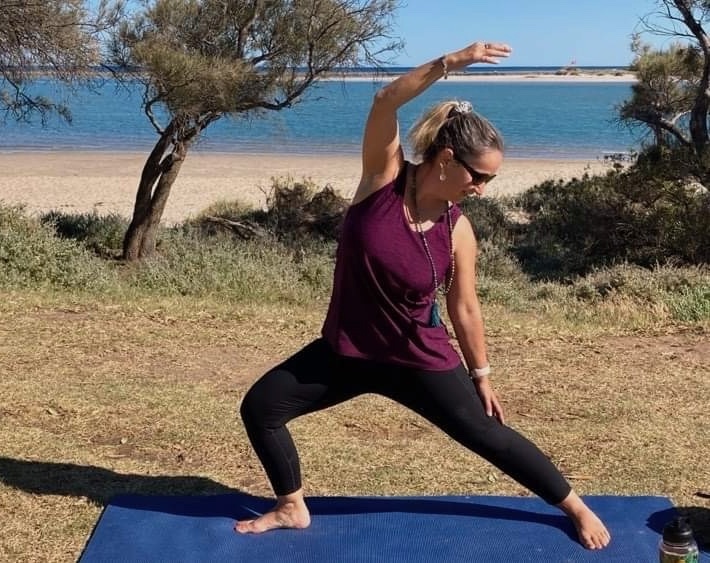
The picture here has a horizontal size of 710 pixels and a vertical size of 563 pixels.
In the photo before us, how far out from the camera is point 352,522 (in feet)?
12.3

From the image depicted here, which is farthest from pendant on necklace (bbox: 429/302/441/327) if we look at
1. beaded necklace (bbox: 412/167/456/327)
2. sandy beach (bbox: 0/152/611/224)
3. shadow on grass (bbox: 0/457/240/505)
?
sandy beach (bbox: 0/152/611/224)

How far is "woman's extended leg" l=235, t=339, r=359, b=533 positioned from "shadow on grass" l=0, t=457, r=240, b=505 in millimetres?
850

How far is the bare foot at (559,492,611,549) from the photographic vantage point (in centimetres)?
352

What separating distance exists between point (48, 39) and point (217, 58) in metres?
2.04

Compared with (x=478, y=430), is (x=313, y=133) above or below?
below

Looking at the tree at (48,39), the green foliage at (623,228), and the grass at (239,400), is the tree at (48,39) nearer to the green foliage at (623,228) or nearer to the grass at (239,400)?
the grass at (239,400)

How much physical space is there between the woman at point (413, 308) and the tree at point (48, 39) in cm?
883

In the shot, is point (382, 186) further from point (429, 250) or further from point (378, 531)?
point (378, 531)

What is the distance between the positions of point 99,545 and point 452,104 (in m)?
2.04

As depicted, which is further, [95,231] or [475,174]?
[95,231]

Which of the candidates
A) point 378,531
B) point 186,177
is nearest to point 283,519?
point 378,531

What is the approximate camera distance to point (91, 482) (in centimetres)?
432

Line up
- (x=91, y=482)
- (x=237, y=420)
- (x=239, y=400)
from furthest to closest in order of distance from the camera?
(x=239, y=400)
(x=237, y=420)
(x=91, y=482)

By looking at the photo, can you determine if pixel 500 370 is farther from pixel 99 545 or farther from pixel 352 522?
pixel 99 545
